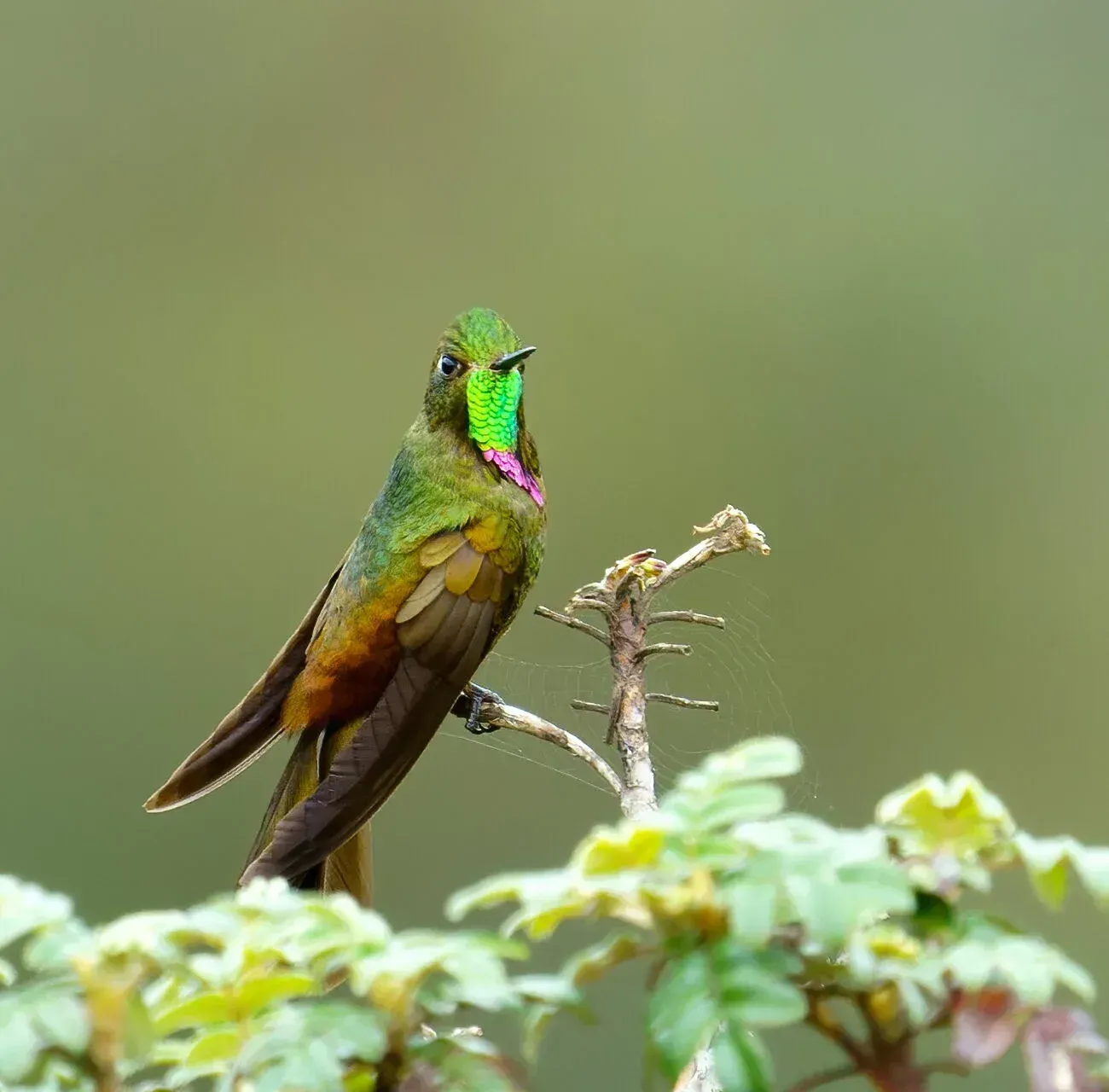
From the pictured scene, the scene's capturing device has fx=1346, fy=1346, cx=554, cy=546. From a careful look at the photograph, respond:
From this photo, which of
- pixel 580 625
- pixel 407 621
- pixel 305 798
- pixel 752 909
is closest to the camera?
pixel 752 909

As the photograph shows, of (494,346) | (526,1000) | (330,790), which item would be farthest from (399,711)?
(526,1000)

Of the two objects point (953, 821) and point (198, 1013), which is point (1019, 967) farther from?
point (198, 1013)

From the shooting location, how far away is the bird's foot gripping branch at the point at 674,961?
36 cm

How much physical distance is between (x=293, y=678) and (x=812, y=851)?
888 millimetres

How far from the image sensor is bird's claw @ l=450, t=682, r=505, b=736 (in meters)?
1.21

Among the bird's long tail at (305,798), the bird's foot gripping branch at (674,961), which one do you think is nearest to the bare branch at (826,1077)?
the bird's foot gripping branch at (674,961)

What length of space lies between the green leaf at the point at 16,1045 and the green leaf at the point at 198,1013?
0.04 metres

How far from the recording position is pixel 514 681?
4.92 ft

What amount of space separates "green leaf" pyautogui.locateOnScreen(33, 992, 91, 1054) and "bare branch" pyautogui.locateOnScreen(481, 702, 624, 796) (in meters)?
0.50

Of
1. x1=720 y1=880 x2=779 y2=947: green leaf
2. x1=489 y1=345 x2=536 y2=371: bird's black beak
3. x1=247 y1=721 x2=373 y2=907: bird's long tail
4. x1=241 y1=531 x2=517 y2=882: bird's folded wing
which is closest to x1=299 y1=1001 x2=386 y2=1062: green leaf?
x1=720 y1=880 x2=779 y2=947: green leaf

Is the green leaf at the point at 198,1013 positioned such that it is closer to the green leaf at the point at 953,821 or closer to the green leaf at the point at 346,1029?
the green leaf at the point at 346,1029

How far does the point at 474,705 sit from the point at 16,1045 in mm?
871

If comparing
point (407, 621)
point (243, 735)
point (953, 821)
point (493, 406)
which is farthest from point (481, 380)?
point (953, 821)

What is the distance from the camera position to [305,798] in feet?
3.59
